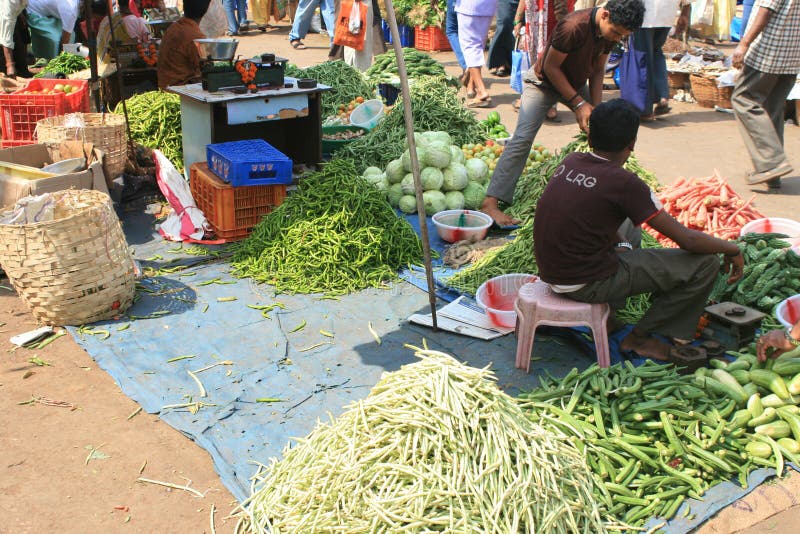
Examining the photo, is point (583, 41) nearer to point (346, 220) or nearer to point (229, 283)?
point (346, 220)

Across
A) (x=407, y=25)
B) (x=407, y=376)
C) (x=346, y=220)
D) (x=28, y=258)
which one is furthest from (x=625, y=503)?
(x=407, y=25)

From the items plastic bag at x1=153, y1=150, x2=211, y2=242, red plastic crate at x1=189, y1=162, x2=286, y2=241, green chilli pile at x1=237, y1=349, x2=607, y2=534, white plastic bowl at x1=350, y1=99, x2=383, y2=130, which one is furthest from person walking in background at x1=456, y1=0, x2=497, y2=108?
green chilli pile at x1=237, y1=349, x2=607, y2=534

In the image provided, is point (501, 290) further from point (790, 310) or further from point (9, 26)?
point (9, 26)

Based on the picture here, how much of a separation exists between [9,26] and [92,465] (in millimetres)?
9763

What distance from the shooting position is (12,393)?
3.93 metres

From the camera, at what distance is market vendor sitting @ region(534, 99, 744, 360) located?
3723 millimetres

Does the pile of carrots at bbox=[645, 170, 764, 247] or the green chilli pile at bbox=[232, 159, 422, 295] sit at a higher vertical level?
the pile of carrots at bbox=[645, 170, 764, 247]

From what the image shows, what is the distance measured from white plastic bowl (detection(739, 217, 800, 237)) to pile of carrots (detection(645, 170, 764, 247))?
13cm

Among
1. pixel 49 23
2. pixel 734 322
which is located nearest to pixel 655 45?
pixel 734 322

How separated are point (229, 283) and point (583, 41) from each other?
3002 millimetres

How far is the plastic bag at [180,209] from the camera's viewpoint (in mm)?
5820

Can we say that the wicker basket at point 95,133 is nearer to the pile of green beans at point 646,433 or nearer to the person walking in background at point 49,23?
the pile of green beans at point 646,433

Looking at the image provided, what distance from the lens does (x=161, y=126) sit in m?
7.40

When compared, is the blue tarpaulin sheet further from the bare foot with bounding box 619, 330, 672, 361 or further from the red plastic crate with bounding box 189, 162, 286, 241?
the red plastic crate with bounding box 189, 162, 286, 241
